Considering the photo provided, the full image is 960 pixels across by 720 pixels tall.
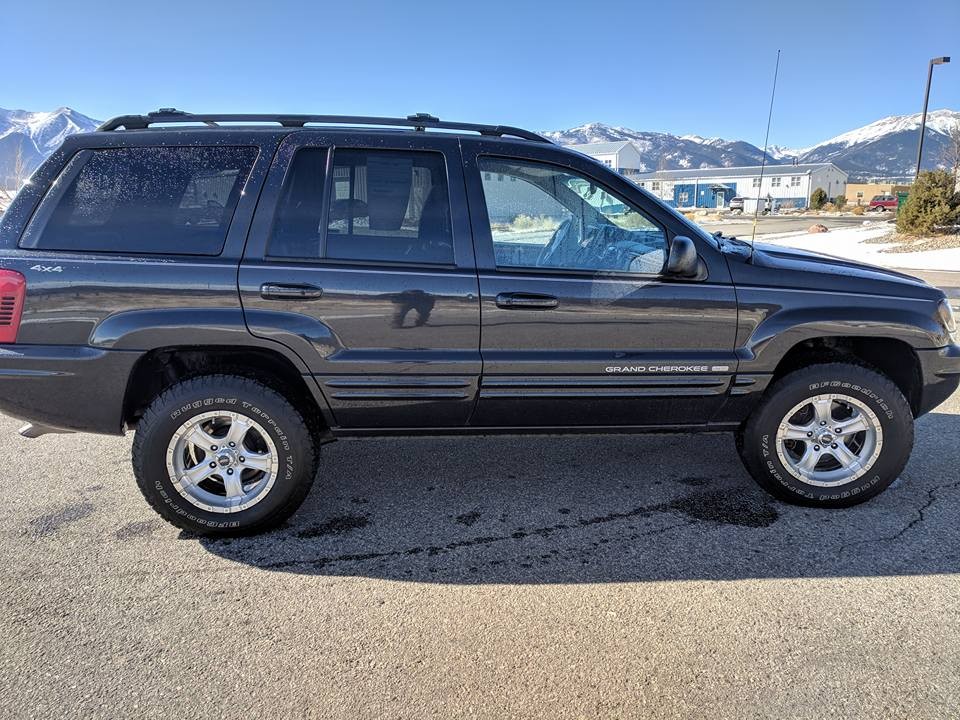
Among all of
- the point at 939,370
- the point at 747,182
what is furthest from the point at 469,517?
the point at 747,182

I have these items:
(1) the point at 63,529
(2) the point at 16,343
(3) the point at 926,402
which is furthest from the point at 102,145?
(3) the point at 926,402

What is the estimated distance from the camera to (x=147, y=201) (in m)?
3.04

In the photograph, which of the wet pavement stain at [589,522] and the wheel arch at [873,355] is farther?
the wheel arch at [873,355]

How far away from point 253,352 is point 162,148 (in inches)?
40.6

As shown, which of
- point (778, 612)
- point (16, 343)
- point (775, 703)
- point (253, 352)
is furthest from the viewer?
point (253, 352)

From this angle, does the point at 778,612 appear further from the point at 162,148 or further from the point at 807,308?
the point at 162,148

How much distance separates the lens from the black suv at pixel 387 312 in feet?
9.76

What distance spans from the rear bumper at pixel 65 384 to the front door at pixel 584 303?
1675 millimetres

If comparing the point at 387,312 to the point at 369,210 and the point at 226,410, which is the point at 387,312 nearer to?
the point at 369,210

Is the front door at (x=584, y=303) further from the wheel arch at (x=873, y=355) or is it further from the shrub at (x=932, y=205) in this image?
the shrub at (x=932, y=205)

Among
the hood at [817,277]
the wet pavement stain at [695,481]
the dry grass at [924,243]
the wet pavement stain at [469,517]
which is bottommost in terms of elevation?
the wet pavement stain at [469,517]

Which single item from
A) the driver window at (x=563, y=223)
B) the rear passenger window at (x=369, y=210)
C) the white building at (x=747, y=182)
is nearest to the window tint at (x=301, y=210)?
the rear passenger window at (x=369, y=210)

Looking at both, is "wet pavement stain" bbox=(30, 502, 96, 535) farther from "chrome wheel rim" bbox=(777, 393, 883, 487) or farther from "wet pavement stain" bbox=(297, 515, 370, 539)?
"chrome wheel rim" bbox=(777, 393, 883, 487)

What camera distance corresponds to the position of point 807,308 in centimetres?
327
